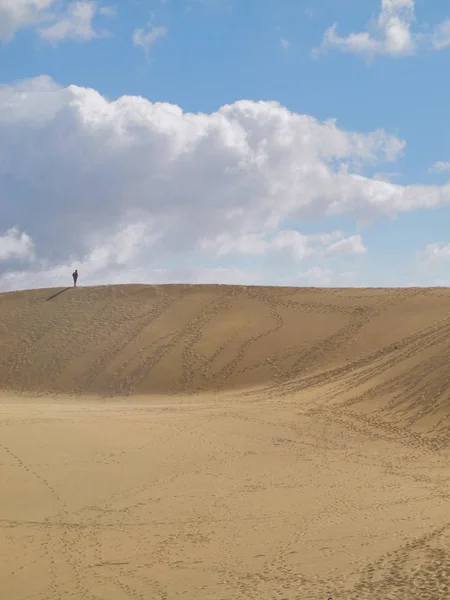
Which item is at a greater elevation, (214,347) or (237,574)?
(214,347)

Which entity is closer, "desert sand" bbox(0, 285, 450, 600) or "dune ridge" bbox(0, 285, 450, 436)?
"desert sand" bbox(0, 285, 450, 600)

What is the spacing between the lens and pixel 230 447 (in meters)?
15.1

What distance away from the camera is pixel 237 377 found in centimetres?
2598

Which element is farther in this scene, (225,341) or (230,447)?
(225,341)

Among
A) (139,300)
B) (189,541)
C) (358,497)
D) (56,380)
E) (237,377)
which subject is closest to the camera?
(189,541)

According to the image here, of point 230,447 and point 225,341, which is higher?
point 225,341

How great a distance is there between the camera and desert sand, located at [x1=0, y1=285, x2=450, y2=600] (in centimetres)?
778

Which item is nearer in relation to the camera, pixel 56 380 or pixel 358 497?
pixel 358 497

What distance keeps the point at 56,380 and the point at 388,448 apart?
16.4 m

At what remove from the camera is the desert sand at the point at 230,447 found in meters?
7.78

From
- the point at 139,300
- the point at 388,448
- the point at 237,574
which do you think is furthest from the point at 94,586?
the point at 139,300

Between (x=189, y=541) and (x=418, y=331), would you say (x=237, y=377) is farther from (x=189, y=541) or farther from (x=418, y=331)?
(x=189, y=541)

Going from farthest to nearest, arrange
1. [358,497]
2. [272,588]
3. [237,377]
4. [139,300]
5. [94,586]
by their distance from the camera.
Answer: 1. [139,300]
2. [237,377]
3. [358,497]
4. [94,586]
5. [272,588]

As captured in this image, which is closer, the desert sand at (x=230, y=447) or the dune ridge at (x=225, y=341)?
the desert sand at (x=230, y=447)
